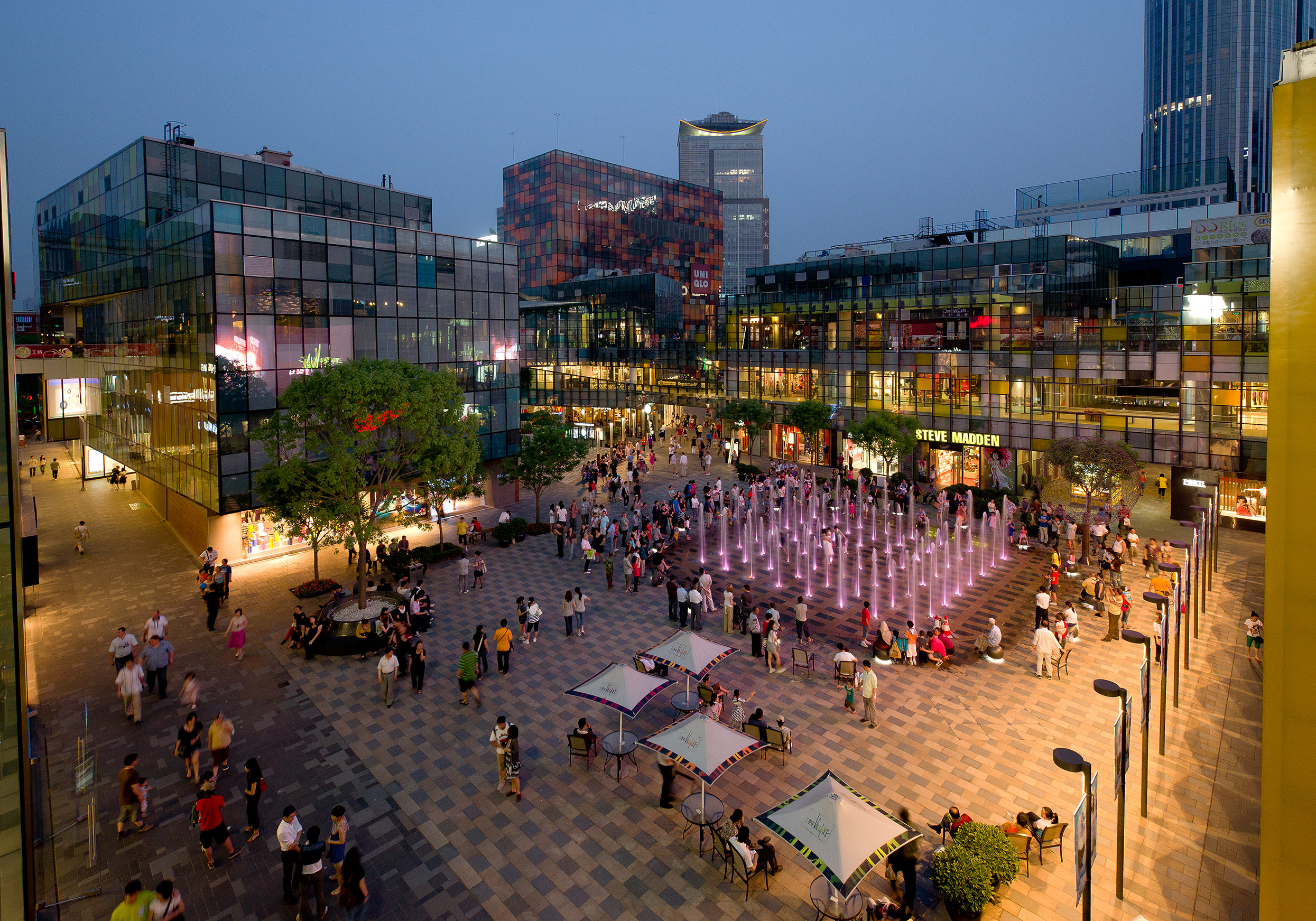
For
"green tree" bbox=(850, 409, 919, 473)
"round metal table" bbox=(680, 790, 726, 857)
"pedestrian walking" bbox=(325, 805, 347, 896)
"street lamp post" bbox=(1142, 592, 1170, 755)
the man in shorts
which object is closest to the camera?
"pedestrian walking" bbox=(325, 805, 347, 896)

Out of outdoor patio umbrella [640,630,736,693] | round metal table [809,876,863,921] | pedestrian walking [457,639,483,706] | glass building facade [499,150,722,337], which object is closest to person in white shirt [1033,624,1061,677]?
outdoor patio umbrella [640,630,736,693]

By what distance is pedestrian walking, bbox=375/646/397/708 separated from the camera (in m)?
16.0

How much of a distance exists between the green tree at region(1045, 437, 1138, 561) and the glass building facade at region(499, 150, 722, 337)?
7537 centimetres

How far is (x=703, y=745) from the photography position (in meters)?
11.7

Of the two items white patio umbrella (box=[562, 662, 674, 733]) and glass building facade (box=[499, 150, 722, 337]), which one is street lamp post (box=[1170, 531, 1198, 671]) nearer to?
white patio umbrella (box=[562, 662, 674, 733])

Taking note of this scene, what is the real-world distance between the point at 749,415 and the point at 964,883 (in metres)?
40.8

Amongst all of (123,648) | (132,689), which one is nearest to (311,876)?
(132,689)

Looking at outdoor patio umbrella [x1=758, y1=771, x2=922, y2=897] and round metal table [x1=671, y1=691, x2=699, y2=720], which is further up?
outdoor patio umbrella [x1=758, y1=771, x2=922, y2=897]

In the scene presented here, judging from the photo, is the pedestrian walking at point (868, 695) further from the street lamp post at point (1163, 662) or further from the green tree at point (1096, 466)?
the green tree at point (1096, 466)

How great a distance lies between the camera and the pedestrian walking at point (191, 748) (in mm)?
13055

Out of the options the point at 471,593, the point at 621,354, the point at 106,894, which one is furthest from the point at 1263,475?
the point at 621,354

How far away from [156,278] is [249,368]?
845 centimetres

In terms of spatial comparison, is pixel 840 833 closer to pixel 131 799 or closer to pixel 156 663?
pixel 131 799

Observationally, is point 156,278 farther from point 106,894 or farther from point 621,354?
point 621,354
